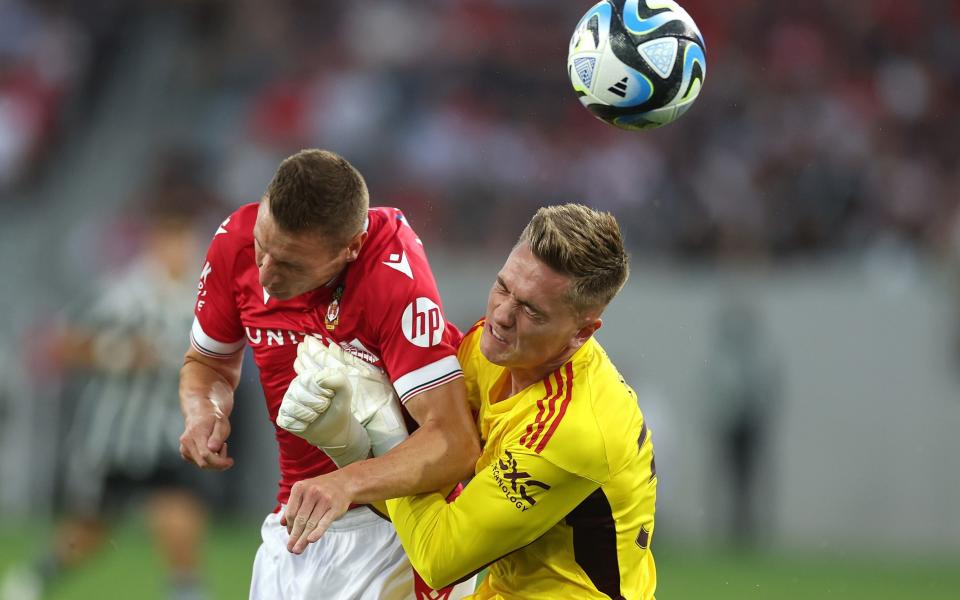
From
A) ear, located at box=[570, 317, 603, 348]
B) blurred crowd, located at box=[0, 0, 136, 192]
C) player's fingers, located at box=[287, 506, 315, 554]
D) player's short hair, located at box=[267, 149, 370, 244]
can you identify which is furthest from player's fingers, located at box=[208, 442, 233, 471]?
blurred crowd, located at box=[0, 0, 136, 192]

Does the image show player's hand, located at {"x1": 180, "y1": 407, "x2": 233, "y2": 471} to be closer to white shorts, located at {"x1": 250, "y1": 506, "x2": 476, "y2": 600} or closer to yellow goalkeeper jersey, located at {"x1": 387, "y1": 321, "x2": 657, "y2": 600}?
white shorts, located at {"x1": 250, "y1": 506, "x2": 476, "y2": 600}

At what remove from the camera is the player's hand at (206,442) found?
4422 mm

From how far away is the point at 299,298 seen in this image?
4516 millimetres

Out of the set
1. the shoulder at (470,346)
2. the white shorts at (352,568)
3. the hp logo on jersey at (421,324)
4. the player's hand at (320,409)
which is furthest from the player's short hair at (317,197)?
the white shorts at (352,568)

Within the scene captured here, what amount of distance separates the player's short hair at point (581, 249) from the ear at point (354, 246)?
515 mm

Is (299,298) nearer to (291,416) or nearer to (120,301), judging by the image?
(291,416)

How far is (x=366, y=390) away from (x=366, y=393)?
0.01m

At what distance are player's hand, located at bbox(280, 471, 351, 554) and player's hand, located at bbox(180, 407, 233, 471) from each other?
1.56 ft

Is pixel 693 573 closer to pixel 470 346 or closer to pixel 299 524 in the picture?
pixel 470 346

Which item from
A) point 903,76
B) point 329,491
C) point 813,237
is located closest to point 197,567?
point 329,491

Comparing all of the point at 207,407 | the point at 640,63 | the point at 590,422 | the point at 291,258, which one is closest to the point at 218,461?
the point at 207,407

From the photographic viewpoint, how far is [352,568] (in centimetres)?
459

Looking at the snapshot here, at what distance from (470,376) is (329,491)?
2.56 ft

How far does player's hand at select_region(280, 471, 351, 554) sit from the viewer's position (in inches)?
156
